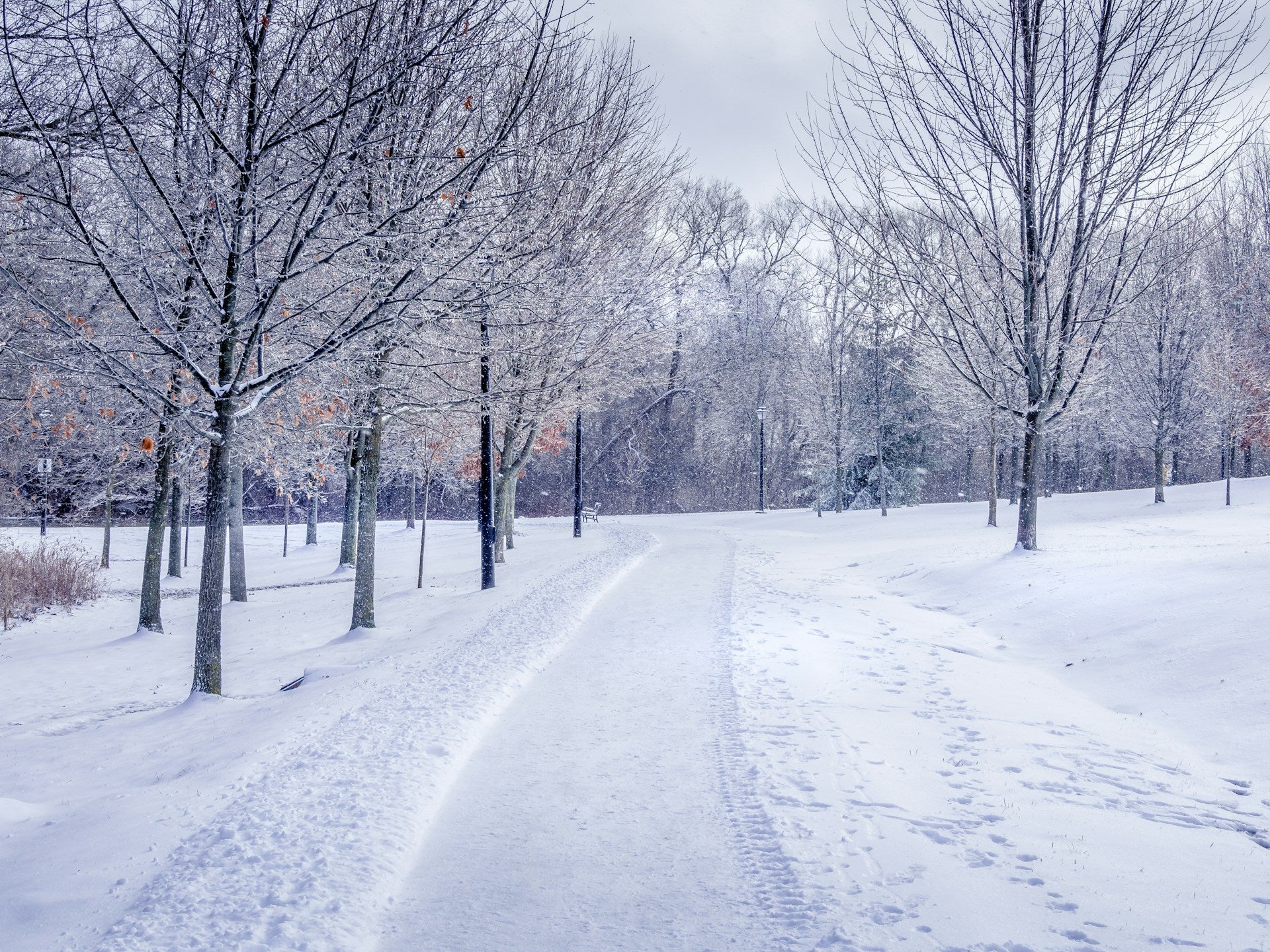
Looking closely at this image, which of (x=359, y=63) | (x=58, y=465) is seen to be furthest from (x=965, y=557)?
(x=58, y=465)

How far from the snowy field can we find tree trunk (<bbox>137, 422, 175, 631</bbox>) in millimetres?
2318

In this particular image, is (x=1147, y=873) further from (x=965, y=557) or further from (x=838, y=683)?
(x=965, y=557)

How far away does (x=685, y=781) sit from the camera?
4.68m

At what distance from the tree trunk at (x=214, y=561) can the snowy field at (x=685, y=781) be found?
341 mm

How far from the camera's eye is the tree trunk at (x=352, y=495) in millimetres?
14020

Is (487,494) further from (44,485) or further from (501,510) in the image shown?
(44,485)

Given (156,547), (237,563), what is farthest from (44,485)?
(156,547)

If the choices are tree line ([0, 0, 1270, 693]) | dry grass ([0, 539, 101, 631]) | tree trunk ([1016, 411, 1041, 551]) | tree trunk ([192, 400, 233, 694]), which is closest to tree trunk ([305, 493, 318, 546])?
tree line ([0, 0, 1270, 693])

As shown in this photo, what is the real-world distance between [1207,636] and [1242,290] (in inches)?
1197

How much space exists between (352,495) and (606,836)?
15.2 metres

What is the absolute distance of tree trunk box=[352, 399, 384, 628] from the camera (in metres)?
11.6

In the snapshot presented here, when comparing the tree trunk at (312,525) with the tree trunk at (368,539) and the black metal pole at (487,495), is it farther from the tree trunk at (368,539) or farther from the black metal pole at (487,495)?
the tree trunk at (368,539)

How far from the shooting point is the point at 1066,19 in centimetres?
1005

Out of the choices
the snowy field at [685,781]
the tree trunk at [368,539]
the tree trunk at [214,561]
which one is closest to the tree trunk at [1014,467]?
the snowy field at [685,781]
